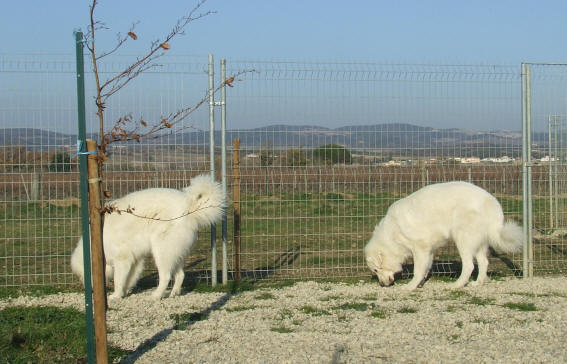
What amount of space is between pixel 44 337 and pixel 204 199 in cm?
277

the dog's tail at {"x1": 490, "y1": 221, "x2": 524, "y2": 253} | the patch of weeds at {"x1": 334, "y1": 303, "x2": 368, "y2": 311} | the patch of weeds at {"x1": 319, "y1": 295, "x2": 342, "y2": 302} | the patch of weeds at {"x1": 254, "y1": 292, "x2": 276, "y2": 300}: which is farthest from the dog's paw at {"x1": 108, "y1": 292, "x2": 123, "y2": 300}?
the dog's tail at {"x1": 490, "y1": 221, "x2": 524, "y2": 253}

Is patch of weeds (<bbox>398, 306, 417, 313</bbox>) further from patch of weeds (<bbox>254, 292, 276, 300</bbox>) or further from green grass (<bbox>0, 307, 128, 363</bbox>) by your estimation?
green grass (<bbox>0, 307, 128, 363</bbox>)

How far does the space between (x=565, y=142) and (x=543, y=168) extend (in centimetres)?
182

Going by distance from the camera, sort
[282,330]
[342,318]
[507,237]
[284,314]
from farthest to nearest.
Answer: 1. [507,237]
2. [284,314]
3. [342,318]
4. [282,330]

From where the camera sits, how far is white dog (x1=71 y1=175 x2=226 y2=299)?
798cm

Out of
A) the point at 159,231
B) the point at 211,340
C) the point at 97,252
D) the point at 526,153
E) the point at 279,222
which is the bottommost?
the point at 211,340

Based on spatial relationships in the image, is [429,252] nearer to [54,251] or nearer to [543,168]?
[543,168]

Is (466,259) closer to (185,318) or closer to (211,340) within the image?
(185,318)

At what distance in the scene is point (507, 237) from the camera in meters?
8.46

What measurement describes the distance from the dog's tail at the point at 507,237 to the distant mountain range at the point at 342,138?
1.37 meters

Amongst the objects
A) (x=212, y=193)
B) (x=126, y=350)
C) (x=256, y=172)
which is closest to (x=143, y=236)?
(x=212, y=193)

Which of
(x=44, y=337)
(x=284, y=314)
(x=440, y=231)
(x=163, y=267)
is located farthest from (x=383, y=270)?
(x=44, y=337)

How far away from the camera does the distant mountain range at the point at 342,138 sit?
8.33 meters

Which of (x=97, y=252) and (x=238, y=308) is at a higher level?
(x=97, y=252)
